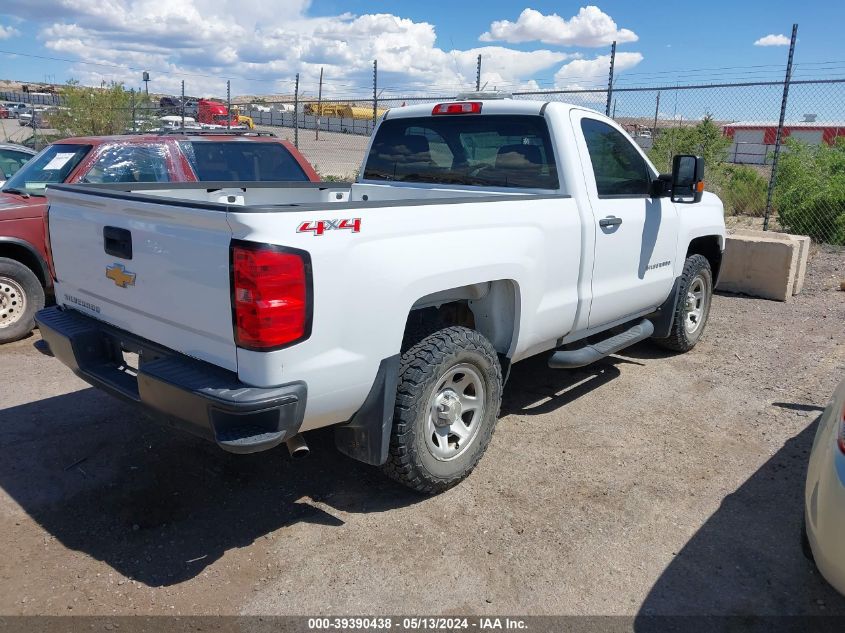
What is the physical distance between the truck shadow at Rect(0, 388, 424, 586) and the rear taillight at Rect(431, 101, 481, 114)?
7.93 ft

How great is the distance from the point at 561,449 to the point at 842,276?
742 centimetres

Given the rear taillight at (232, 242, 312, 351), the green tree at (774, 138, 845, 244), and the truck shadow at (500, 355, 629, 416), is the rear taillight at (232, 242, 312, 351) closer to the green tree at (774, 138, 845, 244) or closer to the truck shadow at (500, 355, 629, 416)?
the truck shadow at (500, 355, 629, 416)

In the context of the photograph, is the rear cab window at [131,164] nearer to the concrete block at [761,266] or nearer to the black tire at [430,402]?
the black tire at [430,402]

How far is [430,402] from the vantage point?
11.9 feet

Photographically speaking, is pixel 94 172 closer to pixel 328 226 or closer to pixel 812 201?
pixel 328 226

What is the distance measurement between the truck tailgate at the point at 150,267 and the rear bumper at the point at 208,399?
0.23ft

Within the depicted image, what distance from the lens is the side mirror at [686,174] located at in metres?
5.07

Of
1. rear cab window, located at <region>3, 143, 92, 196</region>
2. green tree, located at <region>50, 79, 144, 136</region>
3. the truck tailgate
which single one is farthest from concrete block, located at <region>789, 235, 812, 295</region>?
green tree, located at <region>50, 79, 144, 136</region>

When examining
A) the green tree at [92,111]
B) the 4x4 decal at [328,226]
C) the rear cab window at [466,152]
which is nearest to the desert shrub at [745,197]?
the rear cab window at [466,152]

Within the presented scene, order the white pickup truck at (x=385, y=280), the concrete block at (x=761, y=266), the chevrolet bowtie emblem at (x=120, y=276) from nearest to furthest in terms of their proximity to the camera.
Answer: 1. the white pickup truck at (x=385, y=280)
2. the chevrolet bowtie emblem at (x=120, y=276)
3. the concrete block at (x=761, y=266)

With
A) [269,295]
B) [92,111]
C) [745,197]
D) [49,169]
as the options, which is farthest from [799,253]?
[92,111]

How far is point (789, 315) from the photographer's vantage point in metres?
8.05

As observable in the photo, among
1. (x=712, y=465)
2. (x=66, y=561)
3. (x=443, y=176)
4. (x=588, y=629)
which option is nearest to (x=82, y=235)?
(x=66, y=561)

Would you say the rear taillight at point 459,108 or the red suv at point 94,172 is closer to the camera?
the rear taillight at point 459,108
